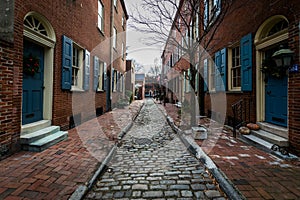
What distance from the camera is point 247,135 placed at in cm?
430

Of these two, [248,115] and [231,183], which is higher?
[248,115]

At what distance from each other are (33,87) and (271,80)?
5.48 meters

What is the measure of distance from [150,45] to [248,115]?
3842 millimetres

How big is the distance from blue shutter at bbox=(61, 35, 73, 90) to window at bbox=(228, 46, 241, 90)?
5.16 m

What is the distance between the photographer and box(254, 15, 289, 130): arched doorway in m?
3.78

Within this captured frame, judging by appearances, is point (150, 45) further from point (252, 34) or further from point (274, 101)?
point (274, 101)

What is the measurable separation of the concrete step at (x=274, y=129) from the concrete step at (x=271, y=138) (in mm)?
73

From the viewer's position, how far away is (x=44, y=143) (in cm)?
345

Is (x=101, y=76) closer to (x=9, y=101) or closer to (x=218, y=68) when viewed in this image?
(x=218, y=68)

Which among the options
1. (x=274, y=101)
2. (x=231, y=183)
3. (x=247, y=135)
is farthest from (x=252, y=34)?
(x=231, y=183)

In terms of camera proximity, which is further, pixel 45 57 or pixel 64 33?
pixel 64 33

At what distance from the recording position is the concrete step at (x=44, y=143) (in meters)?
3.34

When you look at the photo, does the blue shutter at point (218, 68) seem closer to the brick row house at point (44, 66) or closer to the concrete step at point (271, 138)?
the concrete step at point (271, 138)

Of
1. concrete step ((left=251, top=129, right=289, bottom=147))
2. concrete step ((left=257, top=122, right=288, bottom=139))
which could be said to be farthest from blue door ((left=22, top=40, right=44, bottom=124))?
concrete step ((left=257, top=122, right=288, bottom=139))
